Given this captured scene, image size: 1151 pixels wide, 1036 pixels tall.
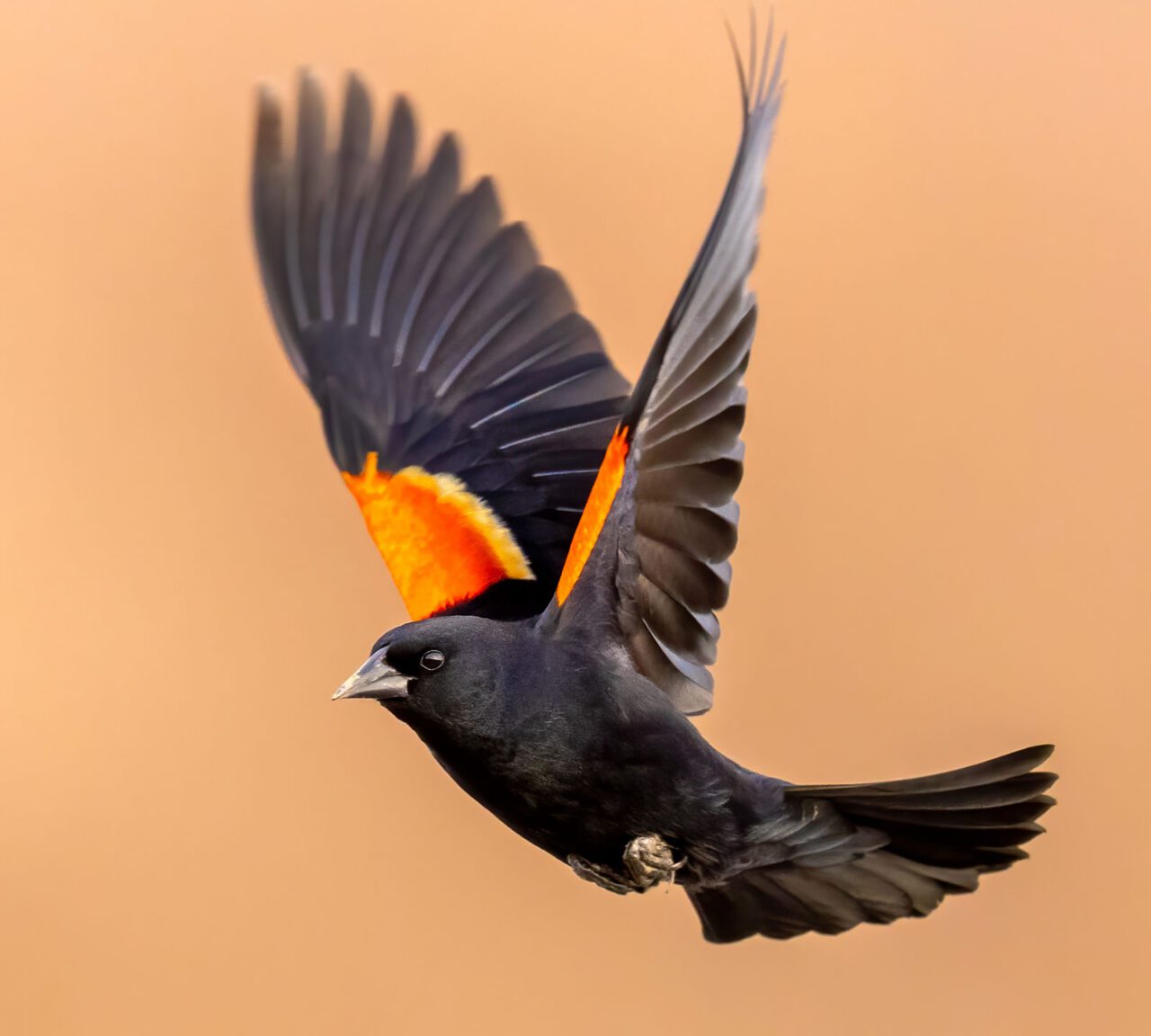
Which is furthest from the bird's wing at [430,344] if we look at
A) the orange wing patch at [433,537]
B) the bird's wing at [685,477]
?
the bird's wing at [685,477]

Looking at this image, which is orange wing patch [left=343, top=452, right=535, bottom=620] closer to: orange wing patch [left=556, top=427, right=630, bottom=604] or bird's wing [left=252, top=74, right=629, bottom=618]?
bird's wing [left=252, top=74, right=629, bottom=618]

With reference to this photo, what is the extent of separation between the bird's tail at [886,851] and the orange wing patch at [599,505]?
1.25ft

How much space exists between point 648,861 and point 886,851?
0.34 metres

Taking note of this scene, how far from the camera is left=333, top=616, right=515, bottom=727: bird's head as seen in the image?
58.3 inches

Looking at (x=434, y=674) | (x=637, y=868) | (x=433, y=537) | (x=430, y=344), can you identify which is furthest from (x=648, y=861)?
(x=430, y=344)

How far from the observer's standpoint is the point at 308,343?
7.15 feet

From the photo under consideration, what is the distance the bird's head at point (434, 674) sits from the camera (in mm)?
1480

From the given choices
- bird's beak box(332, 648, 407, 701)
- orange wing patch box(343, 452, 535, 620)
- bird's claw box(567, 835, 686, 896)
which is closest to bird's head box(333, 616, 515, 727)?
bird's beak box(332, 648, 407, 701)

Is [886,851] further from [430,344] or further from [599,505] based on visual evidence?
[430,344]

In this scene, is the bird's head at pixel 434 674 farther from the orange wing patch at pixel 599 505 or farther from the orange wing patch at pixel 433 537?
the orange wing patch at pixel 433 537

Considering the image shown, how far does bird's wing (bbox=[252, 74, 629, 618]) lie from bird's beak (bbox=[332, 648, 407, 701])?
45cm

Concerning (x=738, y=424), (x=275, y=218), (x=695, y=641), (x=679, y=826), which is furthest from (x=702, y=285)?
(x=275, y=218)

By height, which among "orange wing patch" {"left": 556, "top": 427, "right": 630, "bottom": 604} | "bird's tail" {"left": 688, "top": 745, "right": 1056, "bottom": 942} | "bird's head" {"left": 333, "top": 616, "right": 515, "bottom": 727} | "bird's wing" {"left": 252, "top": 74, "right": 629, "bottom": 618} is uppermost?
"bird's wing" {"left": 252, "top": 74, "right": 629, "bottom": 618}

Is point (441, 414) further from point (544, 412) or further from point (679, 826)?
point (679, 826)
